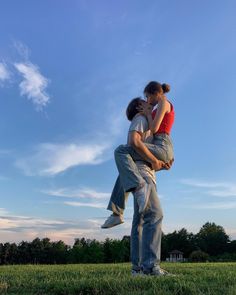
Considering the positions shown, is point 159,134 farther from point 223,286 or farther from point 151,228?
point 223,286

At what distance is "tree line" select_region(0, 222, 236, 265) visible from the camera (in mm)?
91431

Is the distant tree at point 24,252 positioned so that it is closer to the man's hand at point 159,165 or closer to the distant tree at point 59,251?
the distant tree at point 59,251

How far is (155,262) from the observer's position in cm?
580

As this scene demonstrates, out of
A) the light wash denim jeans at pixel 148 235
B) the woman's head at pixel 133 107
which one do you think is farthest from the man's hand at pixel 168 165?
the woman's head at pixel 133 107

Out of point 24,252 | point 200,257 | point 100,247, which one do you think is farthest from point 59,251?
point 200,257

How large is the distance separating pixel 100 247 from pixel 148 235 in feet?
283

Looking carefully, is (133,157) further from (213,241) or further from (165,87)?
(213,241)

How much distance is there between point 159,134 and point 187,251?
4204 inches

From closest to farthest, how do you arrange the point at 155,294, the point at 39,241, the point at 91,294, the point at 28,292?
the point at 155,294 < the point at 91,294 < the point at 28,292 < the point at 39,241

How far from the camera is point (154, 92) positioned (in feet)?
20.9

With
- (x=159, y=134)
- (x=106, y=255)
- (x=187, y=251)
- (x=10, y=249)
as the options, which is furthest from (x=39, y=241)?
(x=159, y=134)

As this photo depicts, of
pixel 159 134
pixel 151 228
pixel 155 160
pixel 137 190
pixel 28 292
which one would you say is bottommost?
pixel 28 292

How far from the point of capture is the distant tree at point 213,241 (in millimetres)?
103125

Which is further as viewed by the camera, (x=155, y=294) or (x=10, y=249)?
(x=10, y=249)
